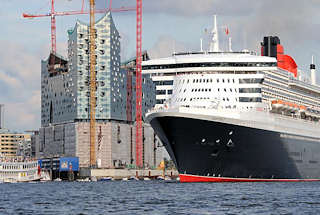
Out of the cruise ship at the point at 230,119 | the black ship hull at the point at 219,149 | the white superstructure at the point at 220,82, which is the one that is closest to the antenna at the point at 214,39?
the white superstructure at the point at 220,82

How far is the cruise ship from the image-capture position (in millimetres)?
75250

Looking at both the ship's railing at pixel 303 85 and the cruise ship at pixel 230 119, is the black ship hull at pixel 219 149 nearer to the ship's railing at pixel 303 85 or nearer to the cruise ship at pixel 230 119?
the cruise ship at pixel 230 119

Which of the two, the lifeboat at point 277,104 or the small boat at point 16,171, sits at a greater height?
the lifeboat at point 277,104

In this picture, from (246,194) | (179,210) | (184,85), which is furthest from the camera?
(184,85)

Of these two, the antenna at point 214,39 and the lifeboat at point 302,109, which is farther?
the lifeboat at point 302,109

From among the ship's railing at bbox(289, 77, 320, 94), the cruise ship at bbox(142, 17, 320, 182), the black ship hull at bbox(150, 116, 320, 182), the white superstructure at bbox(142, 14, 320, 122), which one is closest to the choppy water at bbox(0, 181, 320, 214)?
the black ship hull at bbox(150, 116, 320, 182)

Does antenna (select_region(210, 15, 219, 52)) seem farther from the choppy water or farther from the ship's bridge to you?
the choppy water

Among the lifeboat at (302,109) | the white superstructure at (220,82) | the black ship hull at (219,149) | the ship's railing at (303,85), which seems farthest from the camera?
the ship's railing at (303,85)

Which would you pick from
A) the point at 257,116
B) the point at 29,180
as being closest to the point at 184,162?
the point at 257,116

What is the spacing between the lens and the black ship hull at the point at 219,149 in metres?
74.9

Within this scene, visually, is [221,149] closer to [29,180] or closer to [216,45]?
[216,45]

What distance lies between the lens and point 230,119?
248 ft

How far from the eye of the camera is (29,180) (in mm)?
158500

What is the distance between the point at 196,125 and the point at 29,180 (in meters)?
91.0
